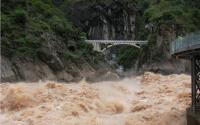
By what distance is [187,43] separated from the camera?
86.5 feet

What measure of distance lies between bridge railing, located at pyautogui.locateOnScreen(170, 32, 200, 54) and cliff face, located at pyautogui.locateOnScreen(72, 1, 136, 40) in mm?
68180

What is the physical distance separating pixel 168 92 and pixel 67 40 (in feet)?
117

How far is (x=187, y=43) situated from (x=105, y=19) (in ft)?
244

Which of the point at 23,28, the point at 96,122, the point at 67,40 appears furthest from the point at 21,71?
the point at 96,122

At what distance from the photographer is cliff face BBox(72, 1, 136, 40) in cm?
9727

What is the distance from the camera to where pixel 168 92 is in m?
37.4

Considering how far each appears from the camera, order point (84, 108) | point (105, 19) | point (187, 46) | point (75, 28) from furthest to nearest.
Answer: point (105, 19), point (75, 28), point (84, 108), point (187, 46)

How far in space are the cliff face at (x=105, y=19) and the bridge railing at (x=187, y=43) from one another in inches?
2684

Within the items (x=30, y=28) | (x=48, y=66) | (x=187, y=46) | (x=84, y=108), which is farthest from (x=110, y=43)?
(x=187, y=46)

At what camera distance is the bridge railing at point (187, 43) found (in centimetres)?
2515

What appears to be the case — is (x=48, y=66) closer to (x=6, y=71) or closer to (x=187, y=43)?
(x=6, y=71)

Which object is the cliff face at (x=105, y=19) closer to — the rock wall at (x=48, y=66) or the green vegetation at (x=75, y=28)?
the green vegetation at (x=75, y=28)

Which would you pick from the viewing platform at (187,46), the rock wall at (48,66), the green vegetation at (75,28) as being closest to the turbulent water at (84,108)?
the viewing platform at (187,46)

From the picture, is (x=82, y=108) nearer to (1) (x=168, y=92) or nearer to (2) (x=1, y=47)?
(1) (x=168, y=92)
